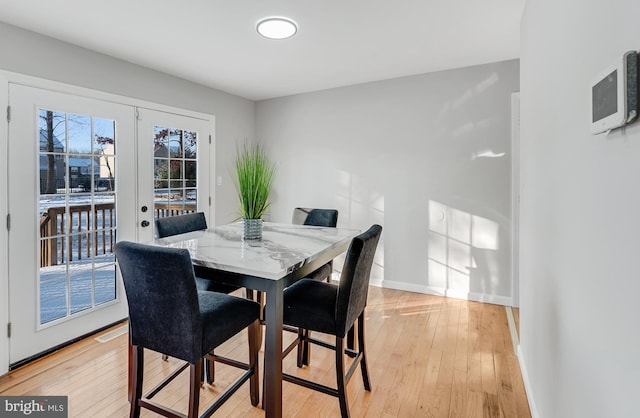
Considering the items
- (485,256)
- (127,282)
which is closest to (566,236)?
(127,282)

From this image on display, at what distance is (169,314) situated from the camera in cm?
144

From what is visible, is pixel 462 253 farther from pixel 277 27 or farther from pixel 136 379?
pixel 136 379

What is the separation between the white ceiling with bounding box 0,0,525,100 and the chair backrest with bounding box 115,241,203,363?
170 centimetres

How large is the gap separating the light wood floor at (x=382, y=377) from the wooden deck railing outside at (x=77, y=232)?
741mm

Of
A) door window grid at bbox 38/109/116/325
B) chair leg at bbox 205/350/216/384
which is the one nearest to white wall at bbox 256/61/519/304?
door window grid at bbox 38/109/116/325

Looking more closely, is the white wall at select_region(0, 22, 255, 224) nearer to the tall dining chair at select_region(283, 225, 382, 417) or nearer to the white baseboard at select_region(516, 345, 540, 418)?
the tall dining chair at select_region(283, 225, 382, 417)

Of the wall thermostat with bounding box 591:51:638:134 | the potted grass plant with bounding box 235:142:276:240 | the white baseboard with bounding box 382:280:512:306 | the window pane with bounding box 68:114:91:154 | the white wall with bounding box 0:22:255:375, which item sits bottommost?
the white baseboard with bounding box 382:280:512:306

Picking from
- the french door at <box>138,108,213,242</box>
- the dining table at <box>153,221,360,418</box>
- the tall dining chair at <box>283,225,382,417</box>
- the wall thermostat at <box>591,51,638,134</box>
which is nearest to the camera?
the wall thermostat at <box>591,51,638,134</box>

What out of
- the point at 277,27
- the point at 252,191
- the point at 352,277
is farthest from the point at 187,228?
the point at 277,27

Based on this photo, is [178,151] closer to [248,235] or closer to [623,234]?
[248,235]

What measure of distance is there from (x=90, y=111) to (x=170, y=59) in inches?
33.2

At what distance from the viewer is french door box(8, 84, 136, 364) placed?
242 centimetres

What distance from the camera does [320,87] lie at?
4152 mm

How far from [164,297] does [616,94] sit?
1.63 metres
